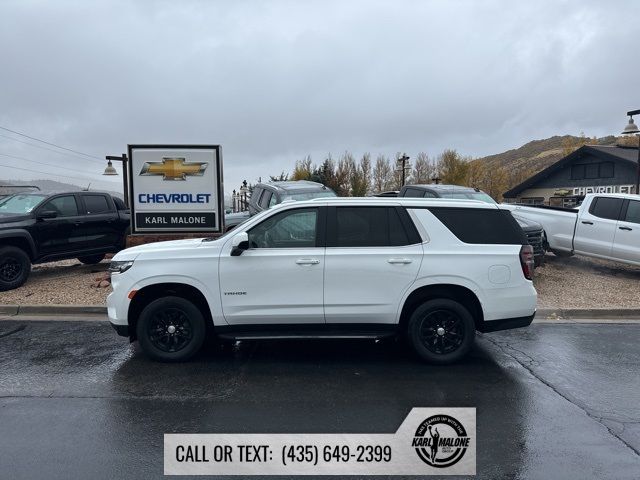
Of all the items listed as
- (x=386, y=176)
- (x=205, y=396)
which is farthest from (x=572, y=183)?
(x=205, y=396)

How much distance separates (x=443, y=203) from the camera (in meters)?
5.66

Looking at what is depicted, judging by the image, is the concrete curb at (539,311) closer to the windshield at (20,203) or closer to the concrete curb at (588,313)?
the concrete curb at (588,313)

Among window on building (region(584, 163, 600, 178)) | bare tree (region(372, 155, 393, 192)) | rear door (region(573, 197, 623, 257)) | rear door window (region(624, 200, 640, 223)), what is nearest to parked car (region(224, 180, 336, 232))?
rear door (region(573, 197, 623, 257))

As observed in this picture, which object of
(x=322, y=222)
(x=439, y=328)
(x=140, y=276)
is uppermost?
(x=322, y=222)

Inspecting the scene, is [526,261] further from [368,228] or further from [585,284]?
[585,284]

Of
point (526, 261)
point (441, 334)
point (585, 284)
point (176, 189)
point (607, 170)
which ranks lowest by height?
point (585, 284)

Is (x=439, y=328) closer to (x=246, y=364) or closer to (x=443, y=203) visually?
(x=443, y=203)

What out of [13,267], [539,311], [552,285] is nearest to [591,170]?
[552,285]

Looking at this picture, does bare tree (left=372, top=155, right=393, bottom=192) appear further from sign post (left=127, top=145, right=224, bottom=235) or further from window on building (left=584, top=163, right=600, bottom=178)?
sign post (left=127, top=145, right=224, bottom=235)

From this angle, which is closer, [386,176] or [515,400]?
[515,400]

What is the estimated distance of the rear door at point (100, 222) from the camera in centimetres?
1051

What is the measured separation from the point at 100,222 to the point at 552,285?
10.0 m

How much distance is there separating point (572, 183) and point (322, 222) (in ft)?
96.8

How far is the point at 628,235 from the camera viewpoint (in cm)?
1062
